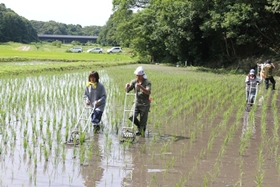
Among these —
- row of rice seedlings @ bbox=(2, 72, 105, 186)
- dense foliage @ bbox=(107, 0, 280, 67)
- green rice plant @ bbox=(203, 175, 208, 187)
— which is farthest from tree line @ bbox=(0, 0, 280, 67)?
green rice plant @ bbox=(203, 175, 208, 187)

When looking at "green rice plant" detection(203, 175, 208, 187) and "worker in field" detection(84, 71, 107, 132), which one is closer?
"green rice plant" detection(203, 175, 208, 187)

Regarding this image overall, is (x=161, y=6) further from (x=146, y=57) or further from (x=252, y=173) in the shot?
(x=252, y=173)

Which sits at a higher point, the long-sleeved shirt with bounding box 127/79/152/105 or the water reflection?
the long-sleeved shirt with bounding box 127/79/152/105

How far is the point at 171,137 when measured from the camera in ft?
21.8

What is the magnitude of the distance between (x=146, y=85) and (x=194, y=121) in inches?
83.3

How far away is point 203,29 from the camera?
81.4ft

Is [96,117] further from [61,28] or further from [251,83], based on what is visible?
[61,28]

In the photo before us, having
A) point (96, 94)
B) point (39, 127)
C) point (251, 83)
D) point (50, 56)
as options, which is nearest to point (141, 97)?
point (96, 94)

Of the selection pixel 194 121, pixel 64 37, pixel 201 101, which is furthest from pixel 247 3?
pixel 64 37

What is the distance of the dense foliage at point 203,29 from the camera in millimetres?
23312

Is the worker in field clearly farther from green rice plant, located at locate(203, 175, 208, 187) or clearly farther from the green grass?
the green grass

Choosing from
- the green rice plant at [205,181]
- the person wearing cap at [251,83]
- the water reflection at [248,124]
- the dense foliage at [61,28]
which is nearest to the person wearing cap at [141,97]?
the water reflection at [248,124]

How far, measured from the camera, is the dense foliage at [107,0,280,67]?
2331 centimetres

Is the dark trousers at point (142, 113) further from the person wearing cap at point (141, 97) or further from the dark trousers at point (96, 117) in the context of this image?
the dark trousers at point (96, 117)
